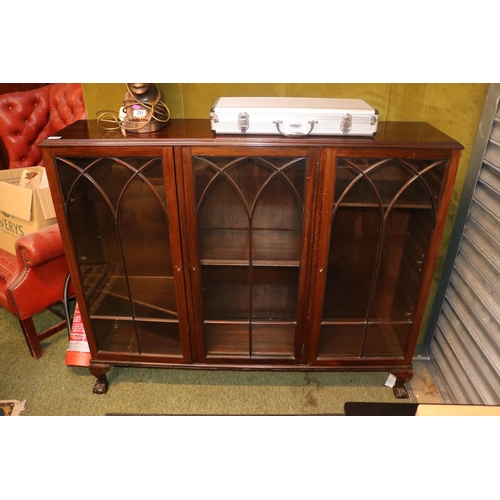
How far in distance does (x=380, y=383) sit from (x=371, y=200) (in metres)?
1.05

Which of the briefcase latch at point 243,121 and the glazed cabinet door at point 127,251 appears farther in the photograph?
the glazed cabinet door at point 127,251

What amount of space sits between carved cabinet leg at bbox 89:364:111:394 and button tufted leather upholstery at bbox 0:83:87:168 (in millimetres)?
1485

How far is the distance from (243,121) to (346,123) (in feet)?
1.20

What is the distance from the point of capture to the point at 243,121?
57.3 inches

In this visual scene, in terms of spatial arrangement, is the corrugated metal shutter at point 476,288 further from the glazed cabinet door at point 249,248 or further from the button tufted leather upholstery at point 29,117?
the button tufted leather upholstery at point 29,117

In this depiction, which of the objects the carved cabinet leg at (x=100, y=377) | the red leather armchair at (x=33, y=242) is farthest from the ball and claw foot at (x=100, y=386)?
the red leather armchair at (x=33, y=242)

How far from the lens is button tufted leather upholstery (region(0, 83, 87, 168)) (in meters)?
2.55

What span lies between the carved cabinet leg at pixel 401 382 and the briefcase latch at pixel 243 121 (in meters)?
1.32

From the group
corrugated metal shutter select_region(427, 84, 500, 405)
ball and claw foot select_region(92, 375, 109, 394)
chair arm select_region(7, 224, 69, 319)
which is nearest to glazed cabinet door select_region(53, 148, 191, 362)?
ball and claw foot select_region(92, 375, 109, 394)

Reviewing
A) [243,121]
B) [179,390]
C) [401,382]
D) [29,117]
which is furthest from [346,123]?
[29,117]

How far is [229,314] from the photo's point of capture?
1955 millimetres

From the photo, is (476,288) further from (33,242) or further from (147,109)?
(33,242)

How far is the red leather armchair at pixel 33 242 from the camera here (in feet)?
6.73

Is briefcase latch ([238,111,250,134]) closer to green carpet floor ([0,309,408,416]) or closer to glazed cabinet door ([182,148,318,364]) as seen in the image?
glazed cabinet door ([182,148,318,364])
